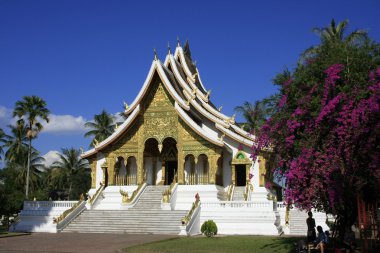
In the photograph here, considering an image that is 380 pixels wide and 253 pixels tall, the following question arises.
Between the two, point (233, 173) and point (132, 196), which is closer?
point (132, 196)

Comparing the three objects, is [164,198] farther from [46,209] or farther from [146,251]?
[146,251]

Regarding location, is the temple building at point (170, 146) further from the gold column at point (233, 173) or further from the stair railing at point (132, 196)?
the stair railing at point (132, 196)

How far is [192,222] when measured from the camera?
18.8 meters

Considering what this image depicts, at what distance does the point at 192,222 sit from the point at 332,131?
33.9ft

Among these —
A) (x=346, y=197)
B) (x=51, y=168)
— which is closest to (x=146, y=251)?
(x=346, y=197)

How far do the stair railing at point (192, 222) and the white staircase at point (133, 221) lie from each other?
56 centimetres

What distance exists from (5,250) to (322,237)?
9.12 m

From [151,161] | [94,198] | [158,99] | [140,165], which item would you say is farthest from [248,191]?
[94,198]

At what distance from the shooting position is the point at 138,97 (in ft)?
86.2

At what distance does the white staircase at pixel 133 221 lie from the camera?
19156 mm

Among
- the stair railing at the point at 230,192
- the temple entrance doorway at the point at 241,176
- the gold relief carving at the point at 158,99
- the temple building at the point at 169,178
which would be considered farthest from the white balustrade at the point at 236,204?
the gold relief carving at the point at 158,99

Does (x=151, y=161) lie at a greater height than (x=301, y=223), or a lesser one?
greater

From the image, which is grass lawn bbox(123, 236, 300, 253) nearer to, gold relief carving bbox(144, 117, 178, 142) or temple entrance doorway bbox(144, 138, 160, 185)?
gold relief carving bbox(144, 117, 178, 142)

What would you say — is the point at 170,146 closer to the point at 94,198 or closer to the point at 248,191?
the point at 94,198
